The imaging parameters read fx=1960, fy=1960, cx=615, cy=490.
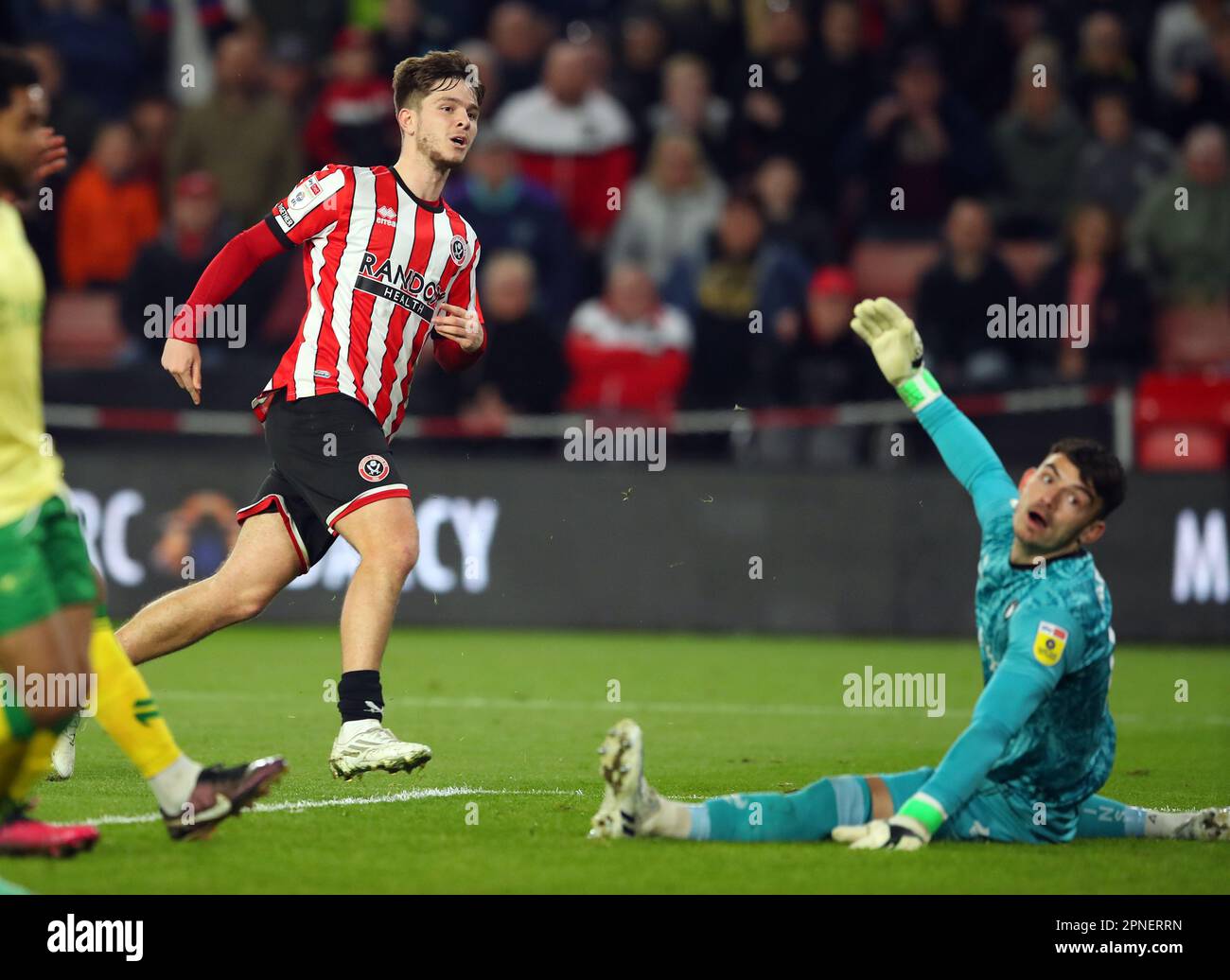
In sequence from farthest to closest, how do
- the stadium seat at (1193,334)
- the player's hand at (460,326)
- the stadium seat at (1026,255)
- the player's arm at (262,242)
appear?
1. the stadium seat at (1026,255)
2. the stadium seat at (1193,334)
3. the player's hand at (460,326)
4. the player's arm at (262,242)

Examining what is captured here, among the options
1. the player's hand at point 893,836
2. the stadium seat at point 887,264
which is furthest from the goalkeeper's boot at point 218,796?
the stadium seat at point 887,264

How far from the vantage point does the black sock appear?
676 centimetres

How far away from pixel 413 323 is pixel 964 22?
11853 millimetres

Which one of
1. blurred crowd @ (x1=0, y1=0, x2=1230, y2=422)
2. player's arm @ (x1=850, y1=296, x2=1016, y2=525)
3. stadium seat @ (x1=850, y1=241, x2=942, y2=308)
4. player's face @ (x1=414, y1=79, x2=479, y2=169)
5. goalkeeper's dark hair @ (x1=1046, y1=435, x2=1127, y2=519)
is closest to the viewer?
goalkeeper's dark hair @ (x1=1046, y1=435, x2=1127, y2=519)

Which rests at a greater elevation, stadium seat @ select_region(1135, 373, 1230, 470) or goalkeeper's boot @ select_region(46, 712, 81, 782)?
A: stadium seat @ select_region(1135, 373, 1230, 470)

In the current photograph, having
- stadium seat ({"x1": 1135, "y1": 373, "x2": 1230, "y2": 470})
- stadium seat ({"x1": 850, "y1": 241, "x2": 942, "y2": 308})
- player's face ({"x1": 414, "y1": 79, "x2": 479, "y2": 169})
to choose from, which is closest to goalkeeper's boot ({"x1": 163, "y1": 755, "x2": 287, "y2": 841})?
player's face ({"x1": 414, "y1": 79, "x2": 479, "y2": 169})

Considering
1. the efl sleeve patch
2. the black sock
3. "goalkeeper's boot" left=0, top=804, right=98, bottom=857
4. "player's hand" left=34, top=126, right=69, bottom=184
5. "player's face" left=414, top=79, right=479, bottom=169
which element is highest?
"player's face" left=414, top=79, right=479, bottom=169

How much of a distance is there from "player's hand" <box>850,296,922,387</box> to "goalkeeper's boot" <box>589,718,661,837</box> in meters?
1.49

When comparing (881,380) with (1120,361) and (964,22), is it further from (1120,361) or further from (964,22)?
(964,22)

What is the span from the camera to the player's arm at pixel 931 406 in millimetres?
6297

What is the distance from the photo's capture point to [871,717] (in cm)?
1021

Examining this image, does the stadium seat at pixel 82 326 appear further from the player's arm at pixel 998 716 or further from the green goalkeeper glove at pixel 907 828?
the player's arm at pixel 998 716

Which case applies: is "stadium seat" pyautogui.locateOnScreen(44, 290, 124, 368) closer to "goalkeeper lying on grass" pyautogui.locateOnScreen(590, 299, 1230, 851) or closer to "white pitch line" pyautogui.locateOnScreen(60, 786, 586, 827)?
"white pitch line" pyautogui.locateOnScreen(60, 786, 586, 827)

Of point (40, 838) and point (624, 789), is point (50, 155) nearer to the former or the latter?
point (40, 838)
